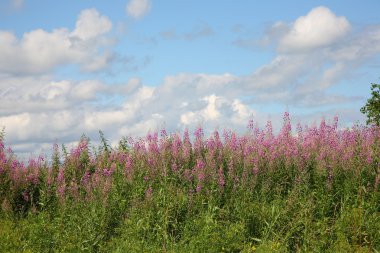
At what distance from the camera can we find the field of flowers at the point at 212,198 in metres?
10.3

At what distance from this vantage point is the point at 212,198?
11.2 meters

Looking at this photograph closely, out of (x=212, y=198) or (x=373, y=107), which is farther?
(x=373, y=107)

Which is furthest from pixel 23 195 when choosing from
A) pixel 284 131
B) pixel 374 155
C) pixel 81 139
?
pixel 374 155

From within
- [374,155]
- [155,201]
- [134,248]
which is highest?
[374,155]

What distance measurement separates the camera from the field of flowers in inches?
404

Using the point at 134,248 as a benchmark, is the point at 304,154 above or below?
above

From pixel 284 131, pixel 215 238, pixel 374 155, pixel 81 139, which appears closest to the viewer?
pixel 215 238

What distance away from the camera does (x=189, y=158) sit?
13.6m

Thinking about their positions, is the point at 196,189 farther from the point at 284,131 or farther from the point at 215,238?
the point at 284,131

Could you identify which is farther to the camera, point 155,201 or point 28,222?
point 28,222

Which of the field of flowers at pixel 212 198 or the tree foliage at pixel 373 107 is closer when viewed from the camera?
the field of flowers at pixel 212 198

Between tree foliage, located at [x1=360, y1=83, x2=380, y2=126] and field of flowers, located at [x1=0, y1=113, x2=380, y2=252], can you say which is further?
tree foliage, located at [x1=360, y1=83, x2=380, y2=126]

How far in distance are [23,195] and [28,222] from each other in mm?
1327

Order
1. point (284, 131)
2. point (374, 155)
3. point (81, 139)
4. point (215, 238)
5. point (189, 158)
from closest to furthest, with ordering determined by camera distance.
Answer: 1. point (215, 238)
2. point (374, 155)
3. point (189, 158)
4. point (284, 131)
5. point (81, 139)
